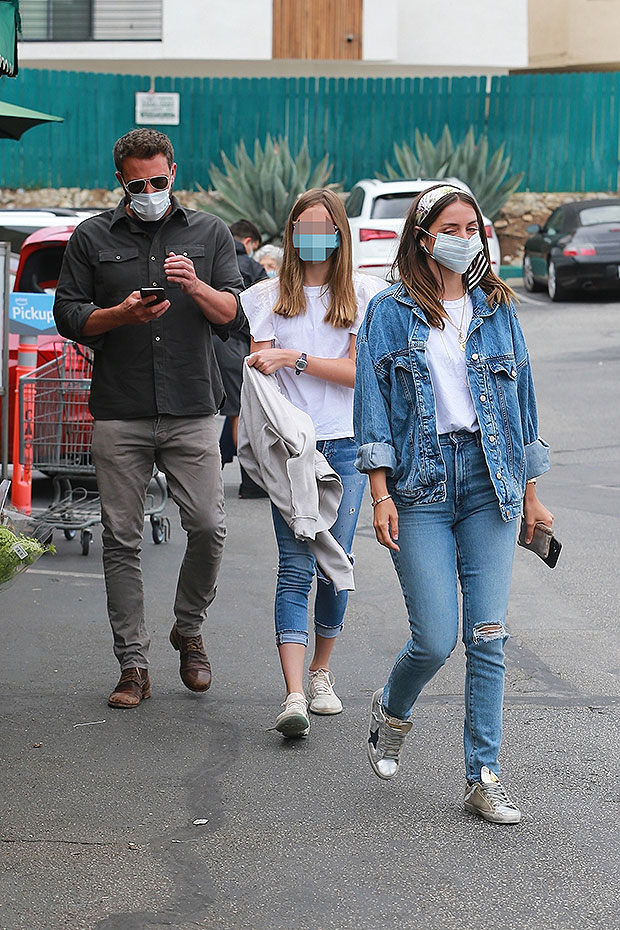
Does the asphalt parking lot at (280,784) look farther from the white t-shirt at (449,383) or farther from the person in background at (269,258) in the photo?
the person in background at (269,258)

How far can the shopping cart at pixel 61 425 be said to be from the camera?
7934mm

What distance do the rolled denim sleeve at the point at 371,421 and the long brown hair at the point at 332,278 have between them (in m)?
0.82

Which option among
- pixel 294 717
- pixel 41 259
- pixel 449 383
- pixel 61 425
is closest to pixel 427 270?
pixel 449 383

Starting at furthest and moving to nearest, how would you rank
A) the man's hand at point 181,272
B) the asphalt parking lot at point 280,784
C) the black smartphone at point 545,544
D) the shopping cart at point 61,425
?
1. the shopping cart at point 61,425
2. the man's hand at point 181,272
3. the black smartphone at point 545,544
4. the asphalt parking lot at point 280,784

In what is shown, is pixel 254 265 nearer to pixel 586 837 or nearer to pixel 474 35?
pixel 586 837

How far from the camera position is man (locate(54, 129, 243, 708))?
537 cm

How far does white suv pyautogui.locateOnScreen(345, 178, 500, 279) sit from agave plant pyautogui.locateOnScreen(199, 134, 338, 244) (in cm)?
164

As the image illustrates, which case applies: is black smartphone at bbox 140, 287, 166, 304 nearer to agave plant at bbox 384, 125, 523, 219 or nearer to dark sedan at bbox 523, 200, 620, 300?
dark sedan at bbox 523, 200, 620, 300

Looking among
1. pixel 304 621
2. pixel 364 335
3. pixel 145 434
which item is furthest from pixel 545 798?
pixel 145 434

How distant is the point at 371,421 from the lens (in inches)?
174

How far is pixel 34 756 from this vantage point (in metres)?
5.03

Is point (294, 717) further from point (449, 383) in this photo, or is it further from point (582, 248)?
point (582, 248)

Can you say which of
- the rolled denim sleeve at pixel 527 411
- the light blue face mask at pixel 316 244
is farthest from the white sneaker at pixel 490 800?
the light blue face mask at pixel 316 244

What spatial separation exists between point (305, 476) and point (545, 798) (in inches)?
56.3
